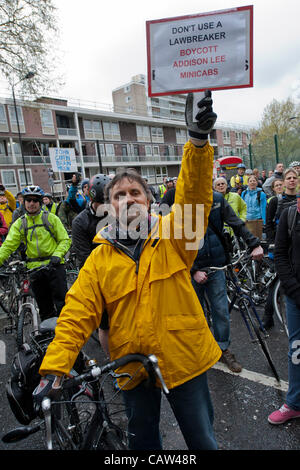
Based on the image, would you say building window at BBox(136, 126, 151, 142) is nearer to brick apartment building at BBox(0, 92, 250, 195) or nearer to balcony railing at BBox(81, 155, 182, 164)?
brick apartment building at BBox(0, 92, 250, 195)

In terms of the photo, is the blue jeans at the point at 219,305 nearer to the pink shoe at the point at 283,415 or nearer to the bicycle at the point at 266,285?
the pink shoe at the point at 283,415

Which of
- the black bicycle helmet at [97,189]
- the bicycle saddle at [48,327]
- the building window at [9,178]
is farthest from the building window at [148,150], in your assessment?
the bicycle saddle at [48,327]

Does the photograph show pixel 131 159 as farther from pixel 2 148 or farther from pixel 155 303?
pixel 155 303

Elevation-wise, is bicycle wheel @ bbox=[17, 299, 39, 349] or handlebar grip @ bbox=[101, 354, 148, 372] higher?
handlebar grip @ bbox=[101, 354, 148, 372]

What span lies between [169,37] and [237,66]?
425 millimetres

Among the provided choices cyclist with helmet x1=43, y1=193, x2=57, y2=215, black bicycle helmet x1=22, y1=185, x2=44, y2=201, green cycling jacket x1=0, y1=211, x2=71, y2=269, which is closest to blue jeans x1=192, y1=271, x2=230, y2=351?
green cycling jacket x1=0, y1=211, x2=71, y2=269

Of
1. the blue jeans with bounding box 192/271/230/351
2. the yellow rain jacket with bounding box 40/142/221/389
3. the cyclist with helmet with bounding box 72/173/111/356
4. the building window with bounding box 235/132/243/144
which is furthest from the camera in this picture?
the building window with bounding box 235/132/243/144

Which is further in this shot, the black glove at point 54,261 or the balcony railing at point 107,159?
the balcony railing at point 107,159

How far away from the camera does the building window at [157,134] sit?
49537 millimetres

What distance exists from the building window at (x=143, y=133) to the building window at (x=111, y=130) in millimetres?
4129

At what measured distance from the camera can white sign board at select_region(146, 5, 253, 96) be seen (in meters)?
1.61

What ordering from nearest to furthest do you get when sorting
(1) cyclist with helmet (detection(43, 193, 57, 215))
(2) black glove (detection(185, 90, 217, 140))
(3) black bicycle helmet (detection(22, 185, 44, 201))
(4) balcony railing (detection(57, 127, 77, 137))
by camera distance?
(2) black glove (detection(185, 90, 217, 140)), (3) black bicycle helmet (detection(22, 185, 44, 201)), (1) cyclist with helmet (detection(43, 193, 57, 215)), (4) balcony railing (detection(57, 127, 77, 137))

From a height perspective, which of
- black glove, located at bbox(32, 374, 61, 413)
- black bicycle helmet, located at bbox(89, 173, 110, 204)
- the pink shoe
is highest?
black bicycle helmet, located at bbox(89, 173, 110, 204)

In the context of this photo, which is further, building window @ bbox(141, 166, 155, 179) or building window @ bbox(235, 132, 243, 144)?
building window @ bbox(235, 132, 243, 144)
